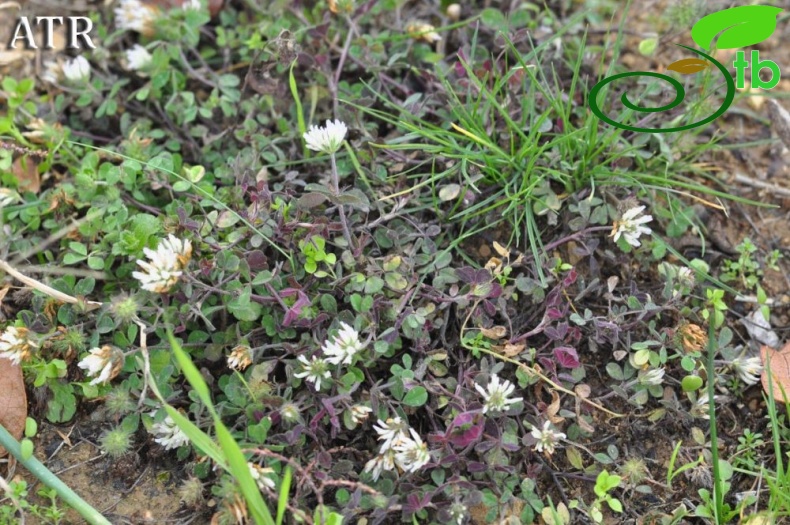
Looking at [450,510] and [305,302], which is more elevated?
[305,302]

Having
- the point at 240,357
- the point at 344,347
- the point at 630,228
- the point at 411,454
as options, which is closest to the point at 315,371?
the point at 344,347

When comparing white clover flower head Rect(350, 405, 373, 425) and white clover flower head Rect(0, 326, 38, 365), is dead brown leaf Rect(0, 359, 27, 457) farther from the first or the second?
white clover flower head Rect(350, 405, 373, 425)

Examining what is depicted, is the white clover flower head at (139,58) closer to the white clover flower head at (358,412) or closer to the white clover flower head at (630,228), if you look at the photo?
the white clover flower head at (358,412)

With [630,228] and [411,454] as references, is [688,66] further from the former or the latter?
[411,454]

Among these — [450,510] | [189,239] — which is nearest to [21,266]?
[189,239]

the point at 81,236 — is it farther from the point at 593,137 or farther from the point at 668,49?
the point at 668,49

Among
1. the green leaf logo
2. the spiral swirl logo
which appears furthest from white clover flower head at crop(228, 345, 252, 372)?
the green leaf logo

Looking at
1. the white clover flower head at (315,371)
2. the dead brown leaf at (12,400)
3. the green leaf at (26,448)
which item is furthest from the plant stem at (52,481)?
the white clover flower head at (315,371)
